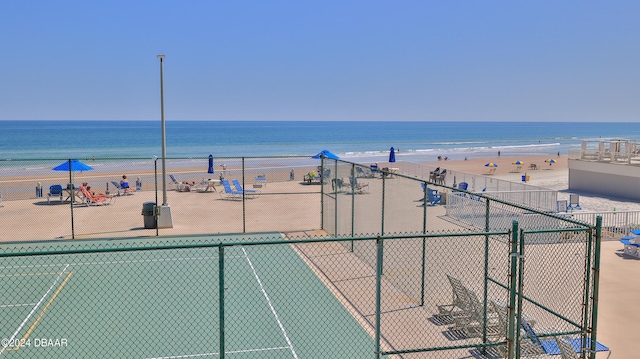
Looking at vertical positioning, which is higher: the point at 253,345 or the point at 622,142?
the point at 622,142

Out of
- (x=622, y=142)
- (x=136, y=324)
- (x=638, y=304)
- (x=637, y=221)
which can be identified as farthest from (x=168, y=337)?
(x=622, y=142)

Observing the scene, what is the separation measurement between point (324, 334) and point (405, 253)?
565 centimetres

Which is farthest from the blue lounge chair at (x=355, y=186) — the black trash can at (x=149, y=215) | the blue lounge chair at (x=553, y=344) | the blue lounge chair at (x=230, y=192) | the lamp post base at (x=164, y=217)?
the blue lounge chair at (x=553, y=344)

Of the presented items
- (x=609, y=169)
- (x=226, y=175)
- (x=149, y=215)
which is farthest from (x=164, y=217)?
(x=609, y=169)

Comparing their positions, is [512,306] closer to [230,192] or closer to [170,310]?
[170,310]

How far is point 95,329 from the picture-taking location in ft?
34.1

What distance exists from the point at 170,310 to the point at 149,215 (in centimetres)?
901

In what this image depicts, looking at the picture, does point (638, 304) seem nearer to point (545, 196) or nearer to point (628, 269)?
point (628, 269)

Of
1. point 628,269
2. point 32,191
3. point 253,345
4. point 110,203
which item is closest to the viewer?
point 253,345

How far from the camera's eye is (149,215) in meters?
19.9

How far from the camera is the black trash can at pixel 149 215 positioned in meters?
19.8

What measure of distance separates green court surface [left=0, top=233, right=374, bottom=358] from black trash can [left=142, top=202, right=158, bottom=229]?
12.9ft

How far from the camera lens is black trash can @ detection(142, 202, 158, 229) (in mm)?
19828

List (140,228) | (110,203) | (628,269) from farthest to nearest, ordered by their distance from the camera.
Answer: (110,203)
(140,228)
(628,269)
